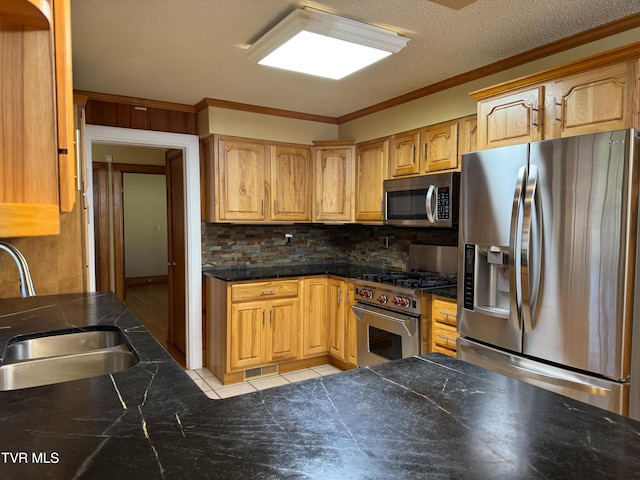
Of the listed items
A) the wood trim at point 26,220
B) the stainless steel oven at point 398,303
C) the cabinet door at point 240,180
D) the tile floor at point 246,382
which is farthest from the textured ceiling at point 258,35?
the tile floor at point 246,382

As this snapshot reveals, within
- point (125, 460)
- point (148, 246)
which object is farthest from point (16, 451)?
point (148, 246)

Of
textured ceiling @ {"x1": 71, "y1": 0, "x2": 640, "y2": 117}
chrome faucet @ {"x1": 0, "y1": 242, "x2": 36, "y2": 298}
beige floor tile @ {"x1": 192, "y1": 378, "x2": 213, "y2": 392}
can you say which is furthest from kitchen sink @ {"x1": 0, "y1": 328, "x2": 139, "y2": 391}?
beige floor tile @ {"x1": 192, "y1": 378, "x2": 213, "y2": 392}

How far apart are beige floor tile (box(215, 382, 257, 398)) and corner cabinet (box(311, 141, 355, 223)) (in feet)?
5.33

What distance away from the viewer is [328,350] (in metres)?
3.93

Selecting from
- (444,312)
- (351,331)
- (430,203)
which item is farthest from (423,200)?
(351,331)

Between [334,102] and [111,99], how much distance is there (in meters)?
1.85

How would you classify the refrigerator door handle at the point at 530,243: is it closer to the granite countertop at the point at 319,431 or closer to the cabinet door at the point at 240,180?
the granite countertop at the point at 319,431

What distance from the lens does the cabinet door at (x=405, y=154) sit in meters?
3.35

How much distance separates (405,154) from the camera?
11.3 feet

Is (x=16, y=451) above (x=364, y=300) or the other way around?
above

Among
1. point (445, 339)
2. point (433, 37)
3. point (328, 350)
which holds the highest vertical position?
point (433, 37)

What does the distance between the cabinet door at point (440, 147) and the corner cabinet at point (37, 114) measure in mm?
2821

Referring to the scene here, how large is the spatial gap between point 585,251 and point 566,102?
786mm

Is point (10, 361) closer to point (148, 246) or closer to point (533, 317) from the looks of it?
point (533, 317)
